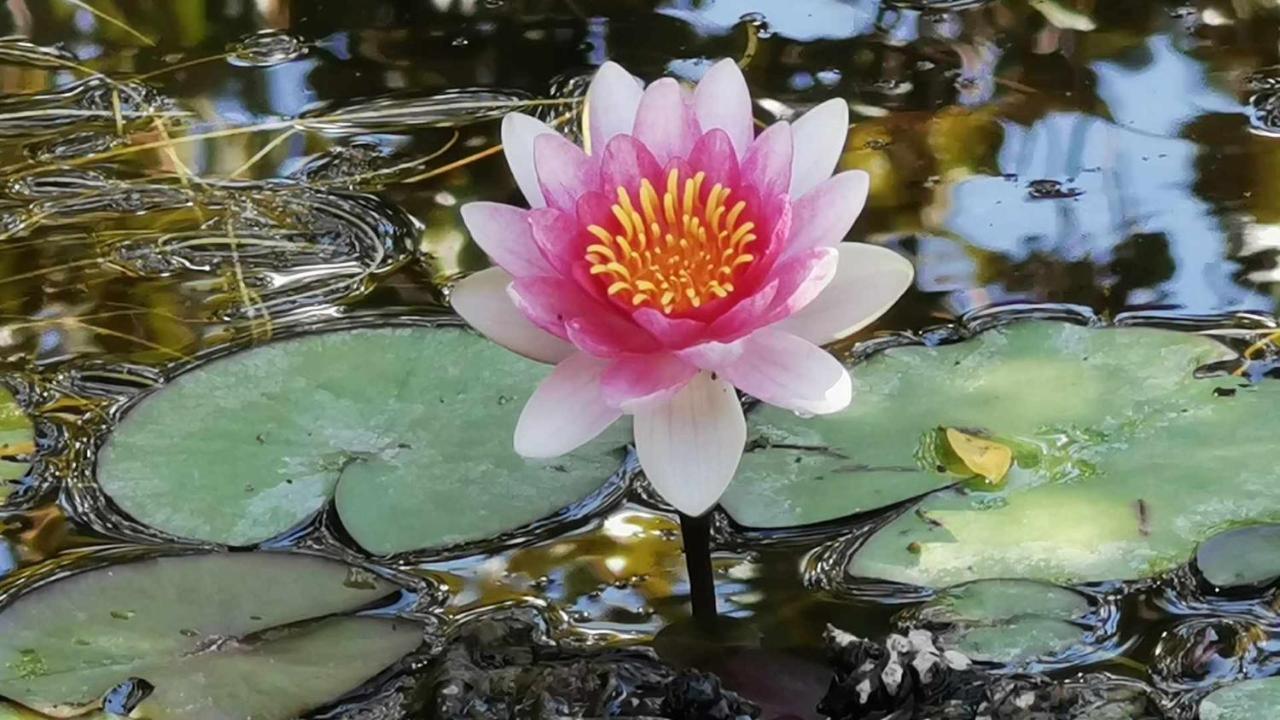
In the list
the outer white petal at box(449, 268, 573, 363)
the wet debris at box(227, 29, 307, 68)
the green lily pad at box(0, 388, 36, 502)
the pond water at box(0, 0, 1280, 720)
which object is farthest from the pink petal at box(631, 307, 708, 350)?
the wet debris at box(227, 29, 307, 68)

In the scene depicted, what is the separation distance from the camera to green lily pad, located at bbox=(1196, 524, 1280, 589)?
4.06 ft

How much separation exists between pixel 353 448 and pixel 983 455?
0.66 meters

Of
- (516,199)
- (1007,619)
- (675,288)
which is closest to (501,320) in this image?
(675,288)

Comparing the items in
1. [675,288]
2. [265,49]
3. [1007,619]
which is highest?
[675,288]

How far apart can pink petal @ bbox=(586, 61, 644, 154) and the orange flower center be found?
0.40ft

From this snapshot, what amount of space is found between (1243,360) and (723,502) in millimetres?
618

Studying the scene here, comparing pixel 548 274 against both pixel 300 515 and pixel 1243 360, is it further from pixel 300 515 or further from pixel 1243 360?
pixel 1243 360

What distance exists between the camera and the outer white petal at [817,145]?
118 centimetres

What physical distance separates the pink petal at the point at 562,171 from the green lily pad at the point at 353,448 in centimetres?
37

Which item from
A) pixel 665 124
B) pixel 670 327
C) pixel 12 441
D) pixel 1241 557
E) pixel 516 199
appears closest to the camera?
pixel 670 327

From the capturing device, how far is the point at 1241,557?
1.25 metres

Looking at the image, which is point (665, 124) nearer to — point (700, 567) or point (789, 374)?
point (789, 374)

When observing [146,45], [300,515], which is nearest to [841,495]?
[300,515]

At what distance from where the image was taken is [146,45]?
239cm
